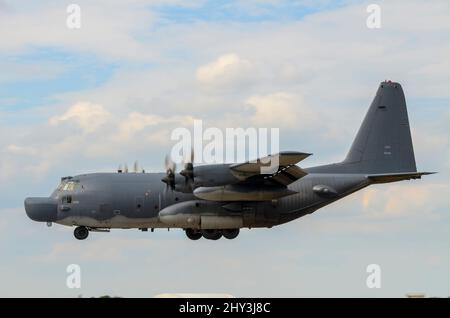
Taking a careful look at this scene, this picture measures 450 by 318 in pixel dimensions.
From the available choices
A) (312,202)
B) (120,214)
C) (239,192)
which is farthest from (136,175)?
(312,202)

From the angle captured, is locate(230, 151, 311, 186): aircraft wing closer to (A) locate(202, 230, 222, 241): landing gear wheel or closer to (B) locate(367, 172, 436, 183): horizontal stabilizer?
(A) locate(202, 230, 222, 241): landing gear wheel

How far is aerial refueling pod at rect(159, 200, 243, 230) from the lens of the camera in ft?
155

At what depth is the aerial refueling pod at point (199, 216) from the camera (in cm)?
4719

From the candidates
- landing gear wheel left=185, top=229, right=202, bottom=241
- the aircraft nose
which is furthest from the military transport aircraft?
landing gear wheel left=185, top=229, right=202, bottom=241

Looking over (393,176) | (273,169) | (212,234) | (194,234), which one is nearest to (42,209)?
(194,234)

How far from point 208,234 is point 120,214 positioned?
176 inches

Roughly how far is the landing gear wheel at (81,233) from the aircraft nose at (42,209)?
1.31 meters

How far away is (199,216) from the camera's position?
47.3 m

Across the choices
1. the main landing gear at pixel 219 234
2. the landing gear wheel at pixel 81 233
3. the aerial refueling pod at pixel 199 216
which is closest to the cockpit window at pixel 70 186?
the landing gear wheel at pixel 81 233

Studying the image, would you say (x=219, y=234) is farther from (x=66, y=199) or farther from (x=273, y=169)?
(x=66, y=199)

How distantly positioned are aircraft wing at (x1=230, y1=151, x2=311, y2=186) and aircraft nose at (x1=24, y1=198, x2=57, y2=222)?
30.8 feet

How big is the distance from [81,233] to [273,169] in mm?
10773
